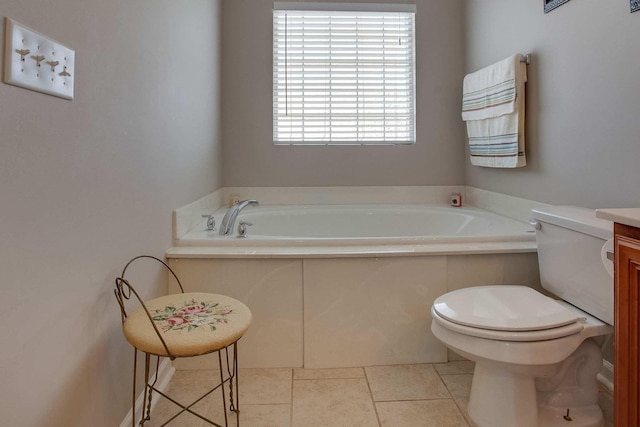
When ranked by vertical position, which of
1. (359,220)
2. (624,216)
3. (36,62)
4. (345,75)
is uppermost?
(345,75)

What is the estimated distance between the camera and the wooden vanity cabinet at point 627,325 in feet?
3.02

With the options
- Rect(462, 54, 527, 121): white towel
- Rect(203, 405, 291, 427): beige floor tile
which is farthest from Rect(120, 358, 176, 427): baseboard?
Rect(462, 54, 527, 121): white towel

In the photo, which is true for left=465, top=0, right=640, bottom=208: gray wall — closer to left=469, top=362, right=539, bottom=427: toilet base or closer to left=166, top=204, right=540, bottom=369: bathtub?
left=166, top=204, right=540, bottom=369: bathtub

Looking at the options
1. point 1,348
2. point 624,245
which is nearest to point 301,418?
point 1,348

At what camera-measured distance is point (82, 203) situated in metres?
1.11

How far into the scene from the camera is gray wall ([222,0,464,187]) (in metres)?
3.02

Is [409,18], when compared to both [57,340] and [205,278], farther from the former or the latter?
[57,340]

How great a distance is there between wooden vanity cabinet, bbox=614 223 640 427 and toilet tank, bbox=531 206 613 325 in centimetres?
37

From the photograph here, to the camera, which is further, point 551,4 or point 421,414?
point 551,4

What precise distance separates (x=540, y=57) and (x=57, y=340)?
2420 millimetres

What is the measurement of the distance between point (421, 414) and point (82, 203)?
138 cm

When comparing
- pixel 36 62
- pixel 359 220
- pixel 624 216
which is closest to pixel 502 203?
pixel 359 220

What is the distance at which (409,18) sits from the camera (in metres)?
3.11

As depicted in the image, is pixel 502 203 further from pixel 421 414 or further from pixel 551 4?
pixel 421 414
